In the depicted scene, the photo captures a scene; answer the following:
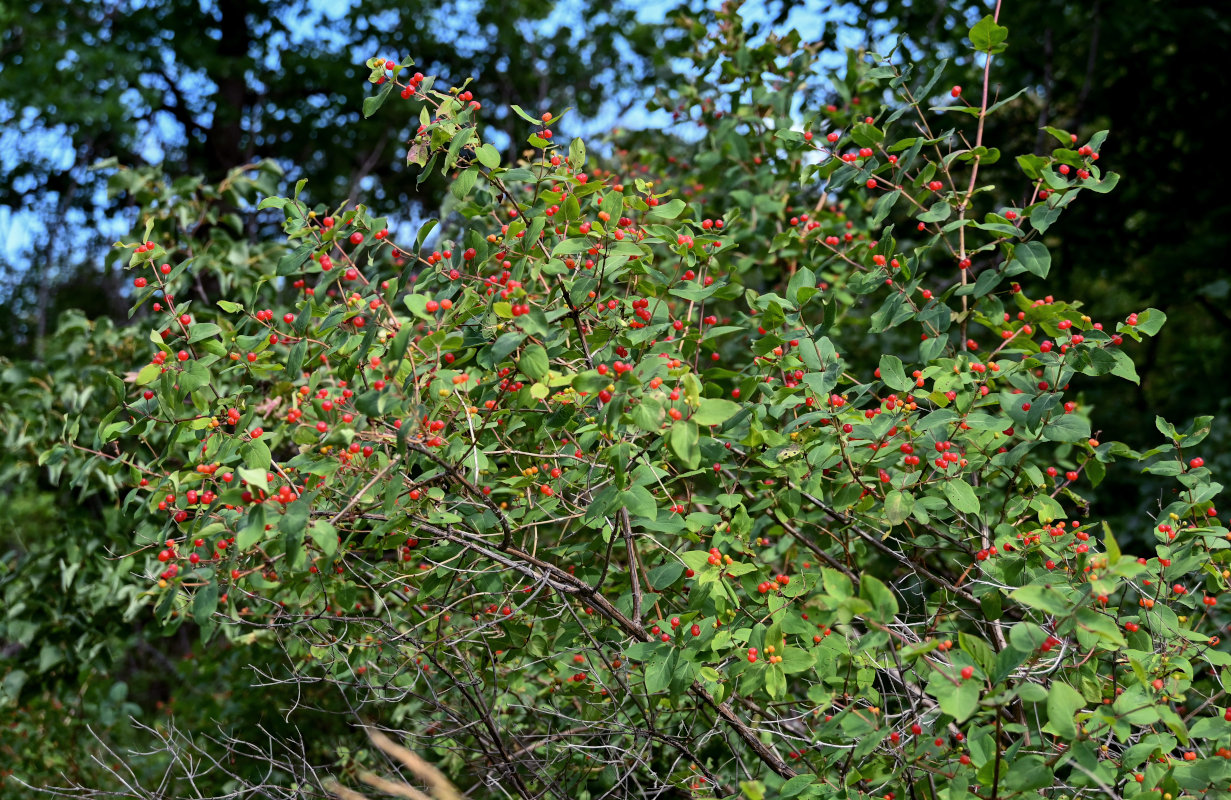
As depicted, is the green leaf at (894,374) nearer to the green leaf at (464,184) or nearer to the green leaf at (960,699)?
the green leaf at (960,699)

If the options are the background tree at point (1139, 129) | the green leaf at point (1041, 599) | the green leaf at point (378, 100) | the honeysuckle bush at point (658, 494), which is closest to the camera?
the green leaf at point (1041, 599)

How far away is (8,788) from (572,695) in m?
3.60

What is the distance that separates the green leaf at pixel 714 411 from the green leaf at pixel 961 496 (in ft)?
2.35

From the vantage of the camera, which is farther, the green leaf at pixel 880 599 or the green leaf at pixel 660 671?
the green leaf at pixel 660 671

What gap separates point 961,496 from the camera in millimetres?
2062

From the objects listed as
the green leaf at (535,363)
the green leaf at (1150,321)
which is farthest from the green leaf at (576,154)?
the green leaf at (1150,321)

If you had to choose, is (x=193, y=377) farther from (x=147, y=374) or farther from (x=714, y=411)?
(x=714, y=411)

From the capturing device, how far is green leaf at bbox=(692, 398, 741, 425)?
5.35 ft

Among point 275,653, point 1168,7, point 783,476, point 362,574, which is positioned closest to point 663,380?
point 783,476

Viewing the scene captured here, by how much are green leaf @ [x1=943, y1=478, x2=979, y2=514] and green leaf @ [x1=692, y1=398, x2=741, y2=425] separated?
0.72 m

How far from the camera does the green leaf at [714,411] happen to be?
64.2 inches

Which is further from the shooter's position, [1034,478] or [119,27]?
[119,27]

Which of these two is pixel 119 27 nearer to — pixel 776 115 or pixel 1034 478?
pixel 776 115

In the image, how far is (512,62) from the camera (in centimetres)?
1250
